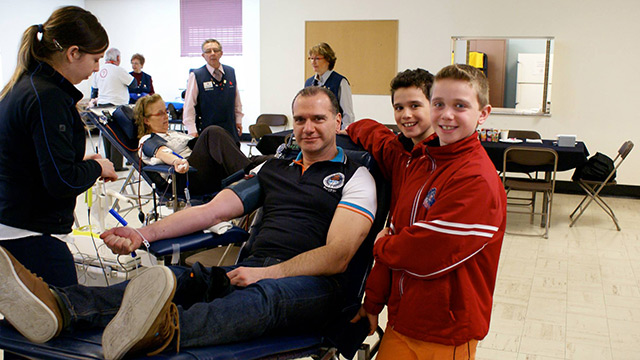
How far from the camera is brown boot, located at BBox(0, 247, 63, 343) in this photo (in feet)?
4.77

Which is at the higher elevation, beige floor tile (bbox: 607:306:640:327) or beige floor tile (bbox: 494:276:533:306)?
beige floor tile (bbox: 494:276:533:306)

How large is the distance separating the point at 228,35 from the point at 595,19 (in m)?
6.21

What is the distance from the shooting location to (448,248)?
1529 mm

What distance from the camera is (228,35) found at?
33.8 ft

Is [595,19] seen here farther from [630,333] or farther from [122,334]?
[122,334]

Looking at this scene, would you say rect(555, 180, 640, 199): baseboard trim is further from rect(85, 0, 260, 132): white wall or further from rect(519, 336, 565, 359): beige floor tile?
rect(85, 0, 260, 132): white wall

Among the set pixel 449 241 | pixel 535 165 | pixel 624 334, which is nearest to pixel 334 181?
pixel 449 241

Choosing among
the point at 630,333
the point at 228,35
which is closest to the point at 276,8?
the point at 228,35

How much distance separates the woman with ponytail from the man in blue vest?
3234 mm

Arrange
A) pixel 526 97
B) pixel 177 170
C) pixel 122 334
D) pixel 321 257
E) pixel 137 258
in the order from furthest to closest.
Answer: pixel 526 97, pixel 177 170, pixel 137 258, pixel 321 257, pixel 122 334

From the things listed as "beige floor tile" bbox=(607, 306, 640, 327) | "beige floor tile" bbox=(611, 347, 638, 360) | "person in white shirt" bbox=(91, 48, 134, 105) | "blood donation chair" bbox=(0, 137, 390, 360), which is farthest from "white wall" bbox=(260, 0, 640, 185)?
"blood donation chair" bbox=(0, 137, 390, 360)

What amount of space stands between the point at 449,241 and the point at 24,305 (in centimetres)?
113

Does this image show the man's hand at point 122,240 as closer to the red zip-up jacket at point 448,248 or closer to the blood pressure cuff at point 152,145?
the red zip-up jacket at point 448,248

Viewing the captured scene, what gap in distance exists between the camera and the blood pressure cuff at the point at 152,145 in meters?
3.90
